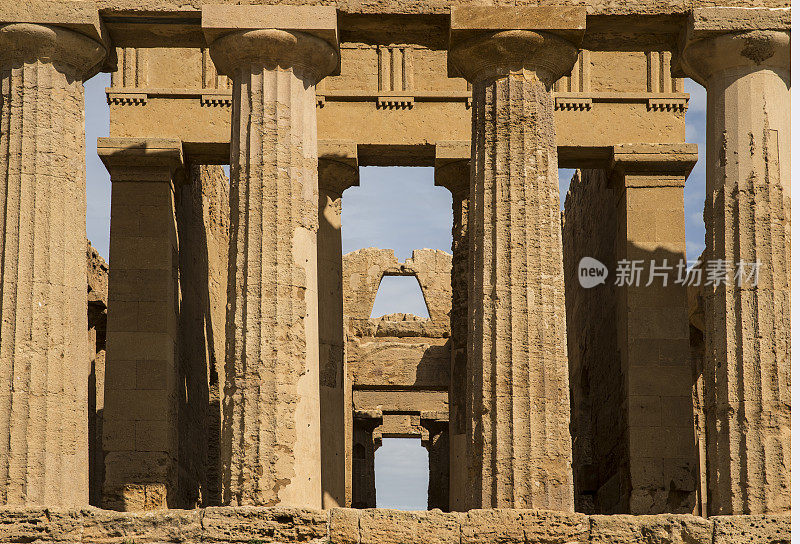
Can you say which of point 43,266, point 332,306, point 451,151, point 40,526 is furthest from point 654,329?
point 40,526

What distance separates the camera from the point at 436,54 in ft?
97.6

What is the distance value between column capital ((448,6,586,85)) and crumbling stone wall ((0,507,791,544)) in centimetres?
676

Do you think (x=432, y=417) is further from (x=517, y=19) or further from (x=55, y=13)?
(x=55, y=13)

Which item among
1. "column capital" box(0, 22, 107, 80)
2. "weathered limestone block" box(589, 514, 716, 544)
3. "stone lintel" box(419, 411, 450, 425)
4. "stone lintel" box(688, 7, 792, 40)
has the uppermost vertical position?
"stone lintel" box(688, 7, 792, 40)

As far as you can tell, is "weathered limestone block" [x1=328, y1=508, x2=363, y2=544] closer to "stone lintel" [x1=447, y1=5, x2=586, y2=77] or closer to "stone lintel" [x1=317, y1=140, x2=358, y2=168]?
"stone lintel" [x1=447, y1=5, x2=586, y2=77]

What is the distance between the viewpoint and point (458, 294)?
30047 mm

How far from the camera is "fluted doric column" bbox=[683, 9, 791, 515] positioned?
70.1ft

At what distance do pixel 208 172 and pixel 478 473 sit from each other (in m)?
13.4

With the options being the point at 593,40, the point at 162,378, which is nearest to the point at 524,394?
the point at 593,40

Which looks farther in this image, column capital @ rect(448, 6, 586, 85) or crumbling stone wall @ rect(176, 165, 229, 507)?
crumbling stone wall @ rect(176, 165, 229, 507)

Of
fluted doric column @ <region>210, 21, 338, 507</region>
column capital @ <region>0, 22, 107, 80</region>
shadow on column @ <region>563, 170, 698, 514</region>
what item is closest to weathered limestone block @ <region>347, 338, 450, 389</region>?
shadow on column @ <region>563, 170, 698, 514</region>

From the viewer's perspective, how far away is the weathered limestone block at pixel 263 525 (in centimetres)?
2041

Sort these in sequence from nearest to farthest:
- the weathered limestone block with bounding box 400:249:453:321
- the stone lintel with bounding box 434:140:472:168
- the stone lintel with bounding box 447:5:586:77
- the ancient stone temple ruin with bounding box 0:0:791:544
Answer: the ancient stone temple ruin with bounding box 0:0:791:544 < the stone lintel with bounding box 447:5:586:77 < the stone lintel with bounding box 434:140:472:168 < the weathered limestone block with bounding box 400:249:453:321

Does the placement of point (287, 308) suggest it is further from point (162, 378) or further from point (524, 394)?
point (162, 378)
